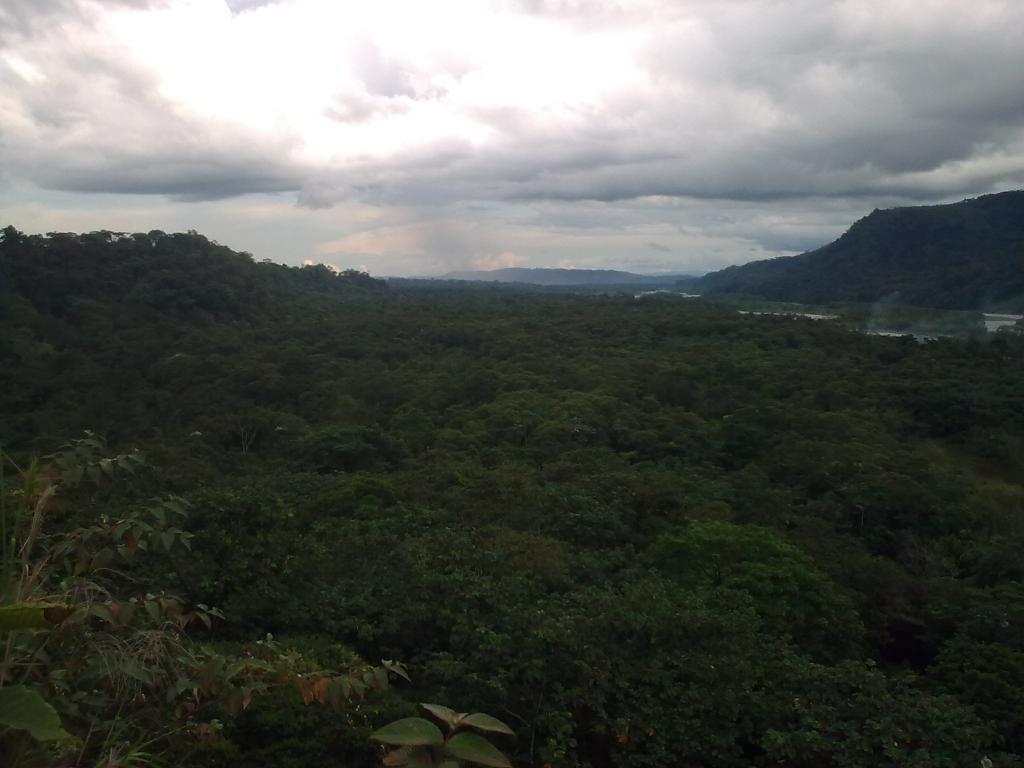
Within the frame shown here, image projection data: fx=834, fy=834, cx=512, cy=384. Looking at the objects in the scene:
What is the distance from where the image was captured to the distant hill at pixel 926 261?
181ft

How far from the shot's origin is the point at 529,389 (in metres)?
24.8

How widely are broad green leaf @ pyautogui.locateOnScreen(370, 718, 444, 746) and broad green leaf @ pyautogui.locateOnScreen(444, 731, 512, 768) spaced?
4 centimetres

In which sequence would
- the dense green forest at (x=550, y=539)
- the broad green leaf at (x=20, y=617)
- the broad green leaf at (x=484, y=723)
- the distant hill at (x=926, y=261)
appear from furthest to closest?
1. the distant hill at (x=926, y=261)
2. the dense green forest at (x=550, y=539)
3. the broad green leaf at (x=484, y=723)
4. the broad green leaf at (x=20, y=617)

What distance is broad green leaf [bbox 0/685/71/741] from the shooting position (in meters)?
2.09

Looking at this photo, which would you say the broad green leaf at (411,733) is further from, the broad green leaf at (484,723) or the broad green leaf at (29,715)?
the broad green leaf at (29,715)

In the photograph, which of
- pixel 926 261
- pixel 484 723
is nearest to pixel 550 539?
pixel 484 723

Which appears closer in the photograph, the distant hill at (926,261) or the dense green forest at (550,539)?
the dense green forest at (550,539)

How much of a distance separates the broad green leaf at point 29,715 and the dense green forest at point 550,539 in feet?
0.14

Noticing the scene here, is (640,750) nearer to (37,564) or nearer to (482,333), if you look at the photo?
(37,564)

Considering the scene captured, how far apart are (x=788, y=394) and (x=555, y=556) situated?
665 inches

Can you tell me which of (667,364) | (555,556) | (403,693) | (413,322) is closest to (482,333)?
(413,322)

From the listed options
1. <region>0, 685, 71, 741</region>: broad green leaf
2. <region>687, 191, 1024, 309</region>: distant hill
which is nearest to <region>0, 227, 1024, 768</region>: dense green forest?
<region>0, 685, 71, 741</region>: broad green leaf

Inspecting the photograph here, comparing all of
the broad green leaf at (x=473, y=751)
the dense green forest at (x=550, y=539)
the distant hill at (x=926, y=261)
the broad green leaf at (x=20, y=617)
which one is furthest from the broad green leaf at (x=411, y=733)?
the distant hill at (x=926, y=261)

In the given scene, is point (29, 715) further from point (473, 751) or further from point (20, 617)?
point (473, 751)
